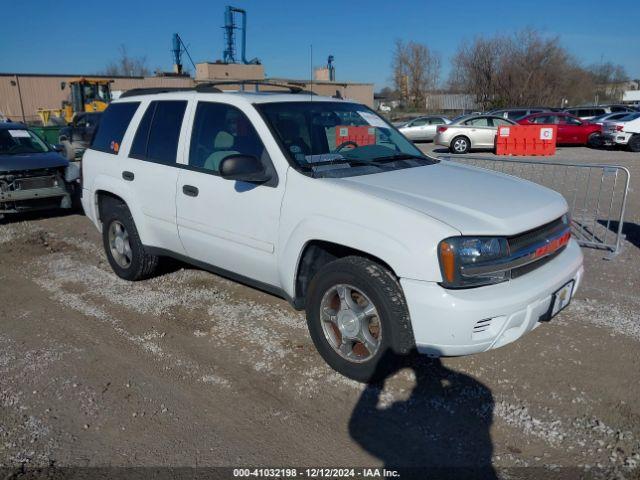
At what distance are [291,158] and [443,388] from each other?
190 cm

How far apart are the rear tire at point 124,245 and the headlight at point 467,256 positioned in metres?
3.30

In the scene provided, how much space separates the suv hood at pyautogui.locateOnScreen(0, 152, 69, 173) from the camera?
8.41 metres

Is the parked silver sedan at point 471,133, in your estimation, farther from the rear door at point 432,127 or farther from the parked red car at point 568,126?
the rear door at point 432,127

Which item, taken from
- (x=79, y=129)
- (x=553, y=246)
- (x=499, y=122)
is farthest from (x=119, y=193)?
(x=499, y=122)

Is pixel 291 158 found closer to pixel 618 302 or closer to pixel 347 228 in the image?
pixel 347 228

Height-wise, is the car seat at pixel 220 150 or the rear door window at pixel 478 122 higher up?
the car seat at pixel 220 150

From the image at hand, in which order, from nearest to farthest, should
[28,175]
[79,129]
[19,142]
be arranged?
1. [28,175]
2. [19,142]
3. [79,129]

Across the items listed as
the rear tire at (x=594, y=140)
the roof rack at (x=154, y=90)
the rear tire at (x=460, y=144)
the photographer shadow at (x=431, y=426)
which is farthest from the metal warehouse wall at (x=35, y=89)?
the photographer shadow at (x=431, y=426)

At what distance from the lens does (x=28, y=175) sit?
28.2 feet

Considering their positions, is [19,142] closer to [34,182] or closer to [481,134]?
[34,182]

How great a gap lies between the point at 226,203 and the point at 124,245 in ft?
6.48

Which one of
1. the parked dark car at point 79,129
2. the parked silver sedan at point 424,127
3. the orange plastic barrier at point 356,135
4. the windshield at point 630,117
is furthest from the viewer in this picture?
the parked silver sedan at point 424,127

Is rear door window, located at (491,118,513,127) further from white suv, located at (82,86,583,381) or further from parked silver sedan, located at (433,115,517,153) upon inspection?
white suv, located at (82,86,583,381)

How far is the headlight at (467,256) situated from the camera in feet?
10.0
